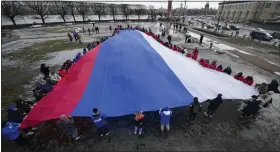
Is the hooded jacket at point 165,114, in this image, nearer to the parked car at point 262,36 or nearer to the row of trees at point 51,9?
the parked car at point 262,36

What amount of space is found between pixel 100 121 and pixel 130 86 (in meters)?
1.81

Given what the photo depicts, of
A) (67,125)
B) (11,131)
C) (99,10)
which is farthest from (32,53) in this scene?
(99,10)

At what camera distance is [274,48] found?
20766 mm

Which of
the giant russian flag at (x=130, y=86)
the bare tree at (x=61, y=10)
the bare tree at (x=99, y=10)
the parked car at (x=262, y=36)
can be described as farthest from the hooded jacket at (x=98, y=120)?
the bare tree at (x=99, y=10)

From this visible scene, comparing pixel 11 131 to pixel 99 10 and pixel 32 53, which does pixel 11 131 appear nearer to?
pixel 32 53

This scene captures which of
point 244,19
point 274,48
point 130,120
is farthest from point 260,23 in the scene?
point 130,120

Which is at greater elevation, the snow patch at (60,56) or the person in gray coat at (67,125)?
the person in gray coat at (67,125)

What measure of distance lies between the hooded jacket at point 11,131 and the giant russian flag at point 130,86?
34 cm

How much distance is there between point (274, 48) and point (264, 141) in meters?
20.5

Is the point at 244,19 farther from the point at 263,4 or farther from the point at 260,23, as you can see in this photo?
the point at 260,23

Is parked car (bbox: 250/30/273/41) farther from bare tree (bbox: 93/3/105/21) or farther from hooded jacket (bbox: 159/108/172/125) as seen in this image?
bare tree (bbox: 93/3/105/21)

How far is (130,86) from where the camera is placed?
650 centimetres

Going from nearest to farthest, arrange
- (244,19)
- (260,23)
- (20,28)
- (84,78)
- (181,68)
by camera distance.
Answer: (84,78)
(181,68)
(20,28)
(260,23)
(244,19)

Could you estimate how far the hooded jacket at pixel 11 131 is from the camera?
5.12m
